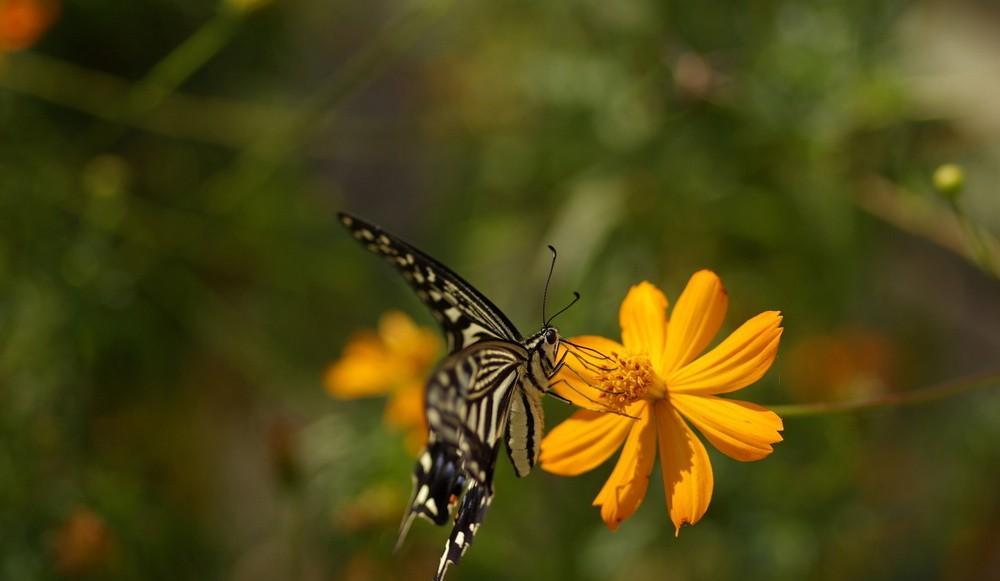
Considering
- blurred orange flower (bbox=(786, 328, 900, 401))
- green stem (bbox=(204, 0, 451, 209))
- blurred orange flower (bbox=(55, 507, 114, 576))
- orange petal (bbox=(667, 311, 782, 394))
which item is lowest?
blurred orange flower (bbox=(55, 507, 114, 576))

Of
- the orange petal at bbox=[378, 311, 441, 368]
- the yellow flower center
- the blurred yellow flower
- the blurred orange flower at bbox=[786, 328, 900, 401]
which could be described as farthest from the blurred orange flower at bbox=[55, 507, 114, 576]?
the blurred orange flower at bbox=[786, 328, 900, 401]

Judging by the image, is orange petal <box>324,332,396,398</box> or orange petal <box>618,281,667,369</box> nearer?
orange petal <box>618,281,667,369</box>

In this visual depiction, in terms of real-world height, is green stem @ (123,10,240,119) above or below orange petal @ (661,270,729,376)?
above

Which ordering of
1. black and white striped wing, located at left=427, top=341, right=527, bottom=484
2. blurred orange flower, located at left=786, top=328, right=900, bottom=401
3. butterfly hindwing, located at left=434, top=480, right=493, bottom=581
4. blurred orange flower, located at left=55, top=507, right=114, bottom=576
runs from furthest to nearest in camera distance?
blurred orange flower, located at left=786, top=328, right=900, bottom=401 → blurred orange flower, located at left=55, top=507, right=114, bottom=576 → butterfly hindwing, located at left=434, top=480, right=493, bottom=581 → black and white striped wing, located at left=427, top=341, right=527, bottom=484

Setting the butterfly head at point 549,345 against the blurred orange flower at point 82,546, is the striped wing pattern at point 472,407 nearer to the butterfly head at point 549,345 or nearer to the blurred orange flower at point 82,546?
the butterfly head at point 549,345

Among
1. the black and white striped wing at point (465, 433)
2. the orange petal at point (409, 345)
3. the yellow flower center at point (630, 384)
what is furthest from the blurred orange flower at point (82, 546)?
the yellow flower center at point (630, 384)

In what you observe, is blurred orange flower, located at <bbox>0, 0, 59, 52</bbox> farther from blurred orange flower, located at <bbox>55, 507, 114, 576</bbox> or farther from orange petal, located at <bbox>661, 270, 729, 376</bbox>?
orange petal, located at <bbox>661, 270, 729, 376</bbox>

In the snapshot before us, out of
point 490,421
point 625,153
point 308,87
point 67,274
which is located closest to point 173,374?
point 67,274
